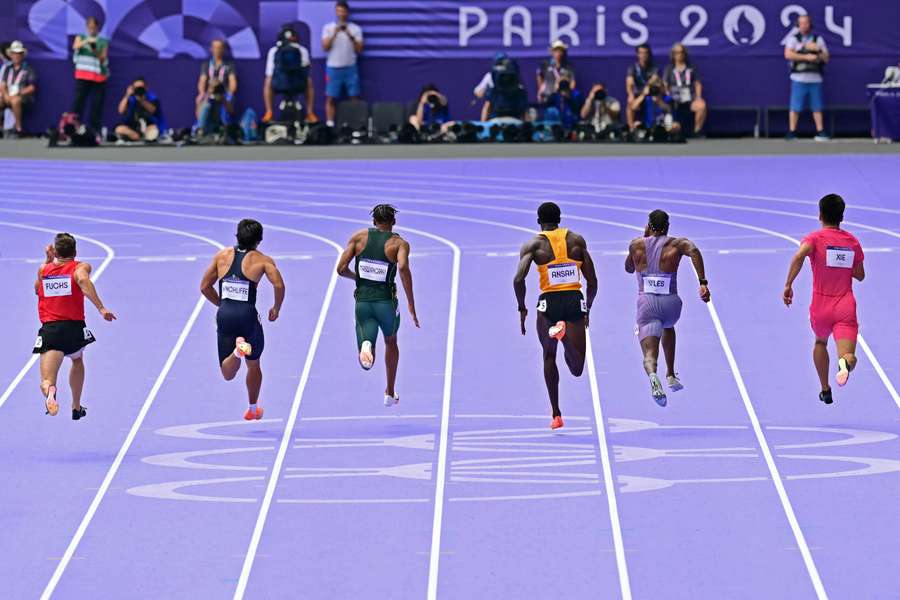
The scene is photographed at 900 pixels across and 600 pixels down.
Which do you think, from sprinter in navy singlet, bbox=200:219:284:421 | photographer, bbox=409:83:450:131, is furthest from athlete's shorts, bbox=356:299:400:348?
photographer, bbox=409:83:450:131

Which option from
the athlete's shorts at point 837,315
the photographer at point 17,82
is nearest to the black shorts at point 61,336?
the athlete's shorts at point 837,315

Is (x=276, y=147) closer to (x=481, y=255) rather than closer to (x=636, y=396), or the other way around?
(x=481, y=255)

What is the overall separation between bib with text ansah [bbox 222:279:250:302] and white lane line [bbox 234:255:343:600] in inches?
42.0

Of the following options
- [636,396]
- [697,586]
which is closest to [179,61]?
[636,396]

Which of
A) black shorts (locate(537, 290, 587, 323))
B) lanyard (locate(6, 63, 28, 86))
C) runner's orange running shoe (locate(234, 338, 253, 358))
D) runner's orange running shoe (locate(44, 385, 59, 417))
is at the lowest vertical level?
runner's orange running shoe (locate(44, 385, 59, 417))

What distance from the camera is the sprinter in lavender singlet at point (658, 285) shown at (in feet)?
41.0

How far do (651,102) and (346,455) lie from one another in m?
17.4

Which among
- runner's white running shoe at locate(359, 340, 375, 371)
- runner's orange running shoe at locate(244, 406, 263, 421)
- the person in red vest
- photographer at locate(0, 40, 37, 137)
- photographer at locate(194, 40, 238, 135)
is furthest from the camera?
photographer at locate(0, 40, 37, 137)

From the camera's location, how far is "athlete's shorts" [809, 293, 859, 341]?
12.5 metres

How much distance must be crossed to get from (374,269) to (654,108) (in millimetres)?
16952

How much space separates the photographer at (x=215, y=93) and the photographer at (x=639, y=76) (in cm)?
590

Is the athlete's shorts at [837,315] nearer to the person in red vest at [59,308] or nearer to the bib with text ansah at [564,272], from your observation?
the bib with text ansah at [564,272]

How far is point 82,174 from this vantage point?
86.8 ft

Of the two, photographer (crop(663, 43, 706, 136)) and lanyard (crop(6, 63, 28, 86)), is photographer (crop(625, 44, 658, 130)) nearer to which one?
photographer (crop(663, 43, 706, 136))
